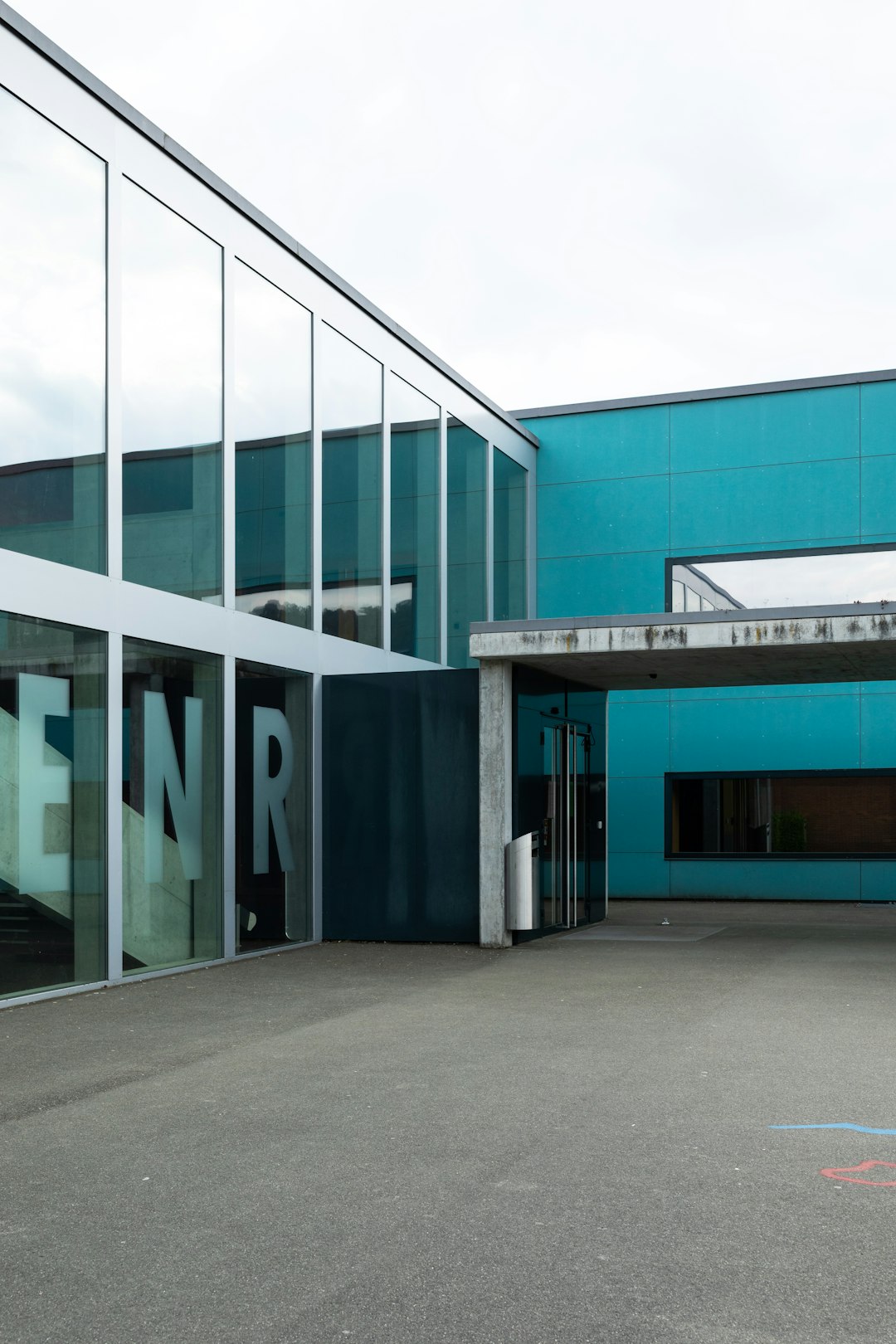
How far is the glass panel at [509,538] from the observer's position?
2252cm

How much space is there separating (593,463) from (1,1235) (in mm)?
20294

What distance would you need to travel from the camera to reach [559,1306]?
4.30m

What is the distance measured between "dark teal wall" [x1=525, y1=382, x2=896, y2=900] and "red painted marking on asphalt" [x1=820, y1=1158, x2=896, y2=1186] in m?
17.1

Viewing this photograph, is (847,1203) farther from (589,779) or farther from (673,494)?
(673,494)

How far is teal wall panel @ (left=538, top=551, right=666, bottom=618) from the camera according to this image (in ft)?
77.6

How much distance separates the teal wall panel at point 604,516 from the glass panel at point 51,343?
1292 cm

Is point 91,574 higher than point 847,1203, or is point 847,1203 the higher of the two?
point 91,574

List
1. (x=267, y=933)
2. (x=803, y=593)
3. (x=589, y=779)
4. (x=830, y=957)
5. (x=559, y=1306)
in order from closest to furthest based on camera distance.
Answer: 1. (x=559, y=1306)
2. (x=830, y=957)
3. (x=267, y=933)
4. (x=589, y=779)
5. (x=803, y=593)

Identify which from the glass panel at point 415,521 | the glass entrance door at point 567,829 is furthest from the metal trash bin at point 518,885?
the glass panel at point 415,521

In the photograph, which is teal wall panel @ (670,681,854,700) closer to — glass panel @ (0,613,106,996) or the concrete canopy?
the concrete canopy

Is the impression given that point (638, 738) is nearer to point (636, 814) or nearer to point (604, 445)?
point (636, 814)

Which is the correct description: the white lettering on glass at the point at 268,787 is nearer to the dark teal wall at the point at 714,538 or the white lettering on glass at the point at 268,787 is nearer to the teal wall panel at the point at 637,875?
the teal wall panel at the point at 637,875

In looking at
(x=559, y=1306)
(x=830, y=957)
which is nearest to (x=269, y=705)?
(x=830, y=957)

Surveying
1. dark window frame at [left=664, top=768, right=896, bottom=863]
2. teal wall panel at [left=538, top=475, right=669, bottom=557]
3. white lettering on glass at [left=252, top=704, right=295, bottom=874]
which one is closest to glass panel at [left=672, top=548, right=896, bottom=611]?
dark window frame at [left=664, top=768, right=896, bottom=863]
